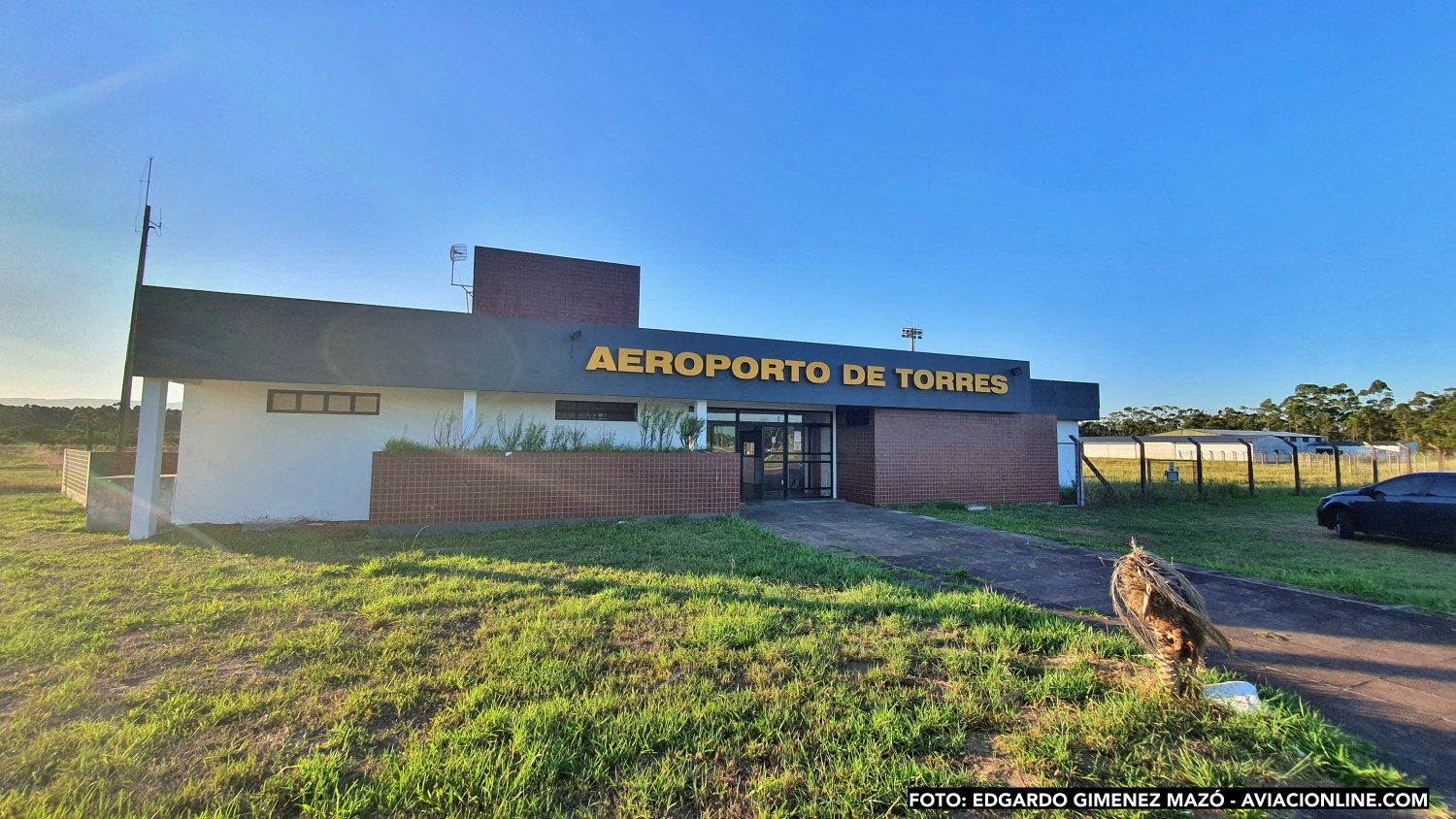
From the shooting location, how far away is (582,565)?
713cm

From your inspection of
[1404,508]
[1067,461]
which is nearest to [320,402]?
[1404,508]

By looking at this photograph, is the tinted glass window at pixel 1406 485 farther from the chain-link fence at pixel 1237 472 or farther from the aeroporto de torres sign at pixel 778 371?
the aeroporto de torres sign at pixel 778 371

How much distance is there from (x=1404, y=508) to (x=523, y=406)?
17415 mm

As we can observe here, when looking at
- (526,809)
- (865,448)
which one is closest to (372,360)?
(526,809)

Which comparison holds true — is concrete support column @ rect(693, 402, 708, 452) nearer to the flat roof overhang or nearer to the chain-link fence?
the flat roof overhang

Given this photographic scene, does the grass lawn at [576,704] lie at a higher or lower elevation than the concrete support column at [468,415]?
lower

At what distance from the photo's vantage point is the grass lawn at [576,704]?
257 centimetres

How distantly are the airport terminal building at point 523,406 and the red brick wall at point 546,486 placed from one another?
3 centimetres

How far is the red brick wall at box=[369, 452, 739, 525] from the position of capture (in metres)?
9.68

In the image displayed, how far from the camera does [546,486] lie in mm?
10523

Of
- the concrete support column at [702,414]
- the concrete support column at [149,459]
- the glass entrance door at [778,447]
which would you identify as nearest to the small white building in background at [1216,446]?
the glass entrance door at [778,447]

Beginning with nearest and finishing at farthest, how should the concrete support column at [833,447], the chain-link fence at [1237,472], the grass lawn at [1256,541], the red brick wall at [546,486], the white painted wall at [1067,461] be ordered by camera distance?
the grass lawn at [1256,541]
the red brick wall at [546,486]
the concrete support column at [833,447]
the chain-link fence at [1237,472]
the white painted wall at [1067,461]

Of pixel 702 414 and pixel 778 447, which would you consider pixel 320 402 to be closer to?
pixel 702 414

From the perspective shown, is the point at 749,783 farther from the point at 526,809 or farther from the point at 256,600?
the point at 256,600
